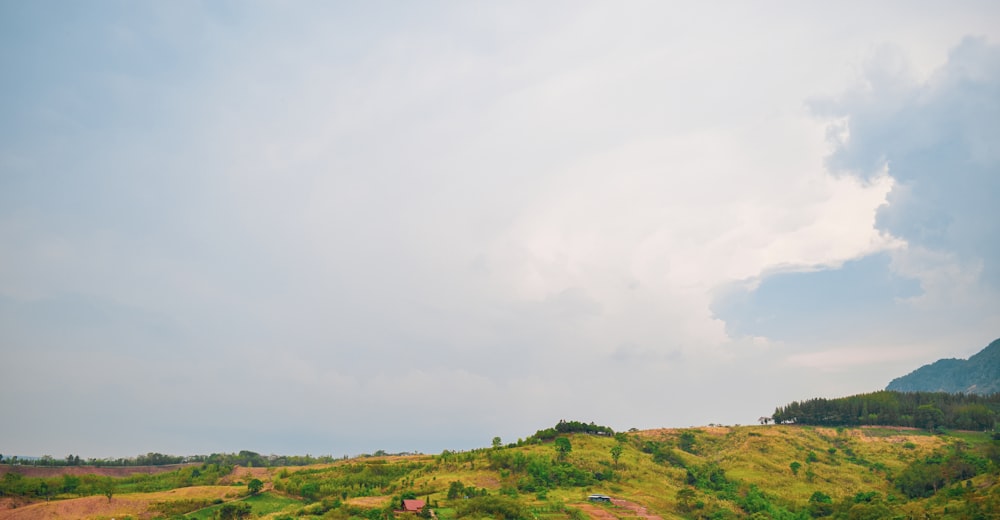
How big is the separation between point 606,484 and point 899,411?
93926 millimetres

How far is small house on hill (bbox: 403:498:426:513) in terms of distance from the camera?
6681 cm

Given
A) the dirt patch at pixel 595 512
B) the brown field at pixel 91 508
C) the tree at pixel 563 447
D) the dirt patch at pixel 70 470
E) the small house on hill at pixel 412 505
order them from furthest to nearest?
the dirt patch at pixel 70 470
the tree at pixel 563 447
the brown field at pixel 91 508
the dirt patch at pixel 595 512
the small house on hill at pixel 412 505

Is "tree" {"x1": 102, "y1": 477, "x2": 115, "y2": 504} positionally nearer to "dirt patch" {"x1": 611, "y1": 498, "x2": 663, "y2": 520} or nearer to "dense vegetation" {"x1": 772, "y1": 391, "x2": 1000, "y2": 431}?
"dirt patch" {"x1": 611, "y1": 498, "x2": 663, "y2": 520}

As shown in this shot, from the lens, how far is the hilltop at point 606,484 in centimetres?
7156

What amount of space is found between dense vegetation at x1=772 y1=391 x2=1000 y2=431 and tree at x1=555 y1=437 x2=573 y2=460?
73433 mm

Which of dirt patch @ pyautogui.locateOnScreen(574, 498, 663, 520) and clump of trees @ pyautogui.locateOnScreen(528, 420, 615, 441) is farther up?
clump of trees @ pyautogui.locateOnScreen(528, 420, 615, 441)

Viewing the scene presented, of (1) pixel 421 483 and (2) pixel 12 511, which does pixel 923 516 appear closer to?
(1) pixel 421 483

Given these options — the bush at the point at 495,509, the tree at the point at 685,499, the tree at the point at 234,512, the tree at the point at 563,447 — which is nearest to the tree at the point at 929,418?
the tree at the point at 685,499

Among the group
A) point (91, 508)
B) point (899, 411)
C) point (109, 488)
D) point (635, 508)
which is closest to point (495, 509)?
point (635, 508)

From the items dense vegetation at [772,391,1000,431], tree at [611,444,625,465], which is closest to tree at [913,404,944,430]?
dense vegetation at [772,391,1000,431]

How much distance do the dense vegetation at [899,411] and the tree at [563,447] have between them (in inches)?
2891

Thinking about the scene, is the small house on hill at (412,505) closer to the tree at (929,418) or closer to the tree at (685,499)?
the tree at (685,499)

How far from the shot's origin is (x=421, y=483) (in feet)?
280

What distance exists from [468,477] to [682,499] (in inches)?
1234
